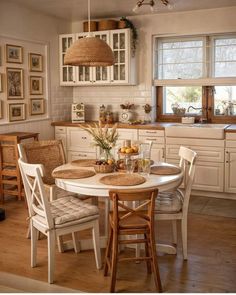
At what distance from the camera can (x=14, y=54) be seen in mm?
5254

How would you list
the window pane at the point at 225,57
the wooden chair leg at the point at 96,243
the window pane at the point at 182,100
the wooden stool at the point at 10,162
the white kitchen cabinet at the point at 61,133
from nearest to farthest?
the wooden chair leg at the point at 96,243
the wooden stool at the point at 10,162
the window pane at the point at 225,57
the window pane at the point at 182,100
the white kitchen cabinet at the point at 61,133

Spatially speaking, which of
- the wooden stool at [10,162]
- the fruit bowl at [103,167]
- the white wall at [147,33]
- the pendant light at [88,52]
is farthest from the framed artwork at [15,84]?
the fruit bowl at [103,167]

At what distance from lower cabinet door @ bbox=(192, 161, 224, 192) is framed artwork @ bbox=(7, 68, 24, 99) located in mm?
2583

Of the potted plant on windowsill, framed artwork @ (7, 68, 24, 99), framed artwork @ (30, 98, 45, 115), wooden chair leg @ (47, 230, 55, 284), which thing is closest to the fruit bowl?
wooden chair leg @ (47, 230, 55, 284)

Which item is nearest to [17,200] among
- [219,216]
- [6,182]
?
[6,182]

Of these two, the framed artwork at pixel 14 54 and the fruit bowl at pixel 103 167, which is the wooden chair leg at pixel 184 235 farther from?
the framed artwork at pixel 14 54

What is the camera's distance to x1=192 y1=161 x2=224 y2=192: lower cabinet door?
5070 millimetres

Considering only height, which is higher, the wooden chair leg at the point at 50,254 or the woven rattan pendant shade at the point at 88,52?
the woven rattan pendant shade at the point at 88,52

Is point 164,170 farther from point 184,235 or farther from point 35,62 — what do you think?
point 35,62

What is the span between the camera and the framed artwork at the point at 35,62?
18.3 feet

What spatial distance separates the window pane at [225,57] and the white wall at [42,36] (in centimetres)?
239

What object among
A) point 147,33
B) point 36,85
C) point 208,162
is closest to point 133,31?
point 147,33

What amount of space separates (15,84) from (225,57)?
2.93 metres

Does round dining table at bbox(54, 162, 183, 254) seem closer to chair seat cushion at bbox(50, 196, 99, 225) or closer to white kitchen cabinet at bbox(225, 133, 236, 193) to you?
chair seat cushion at bbox(50, 196, 99, 225)
